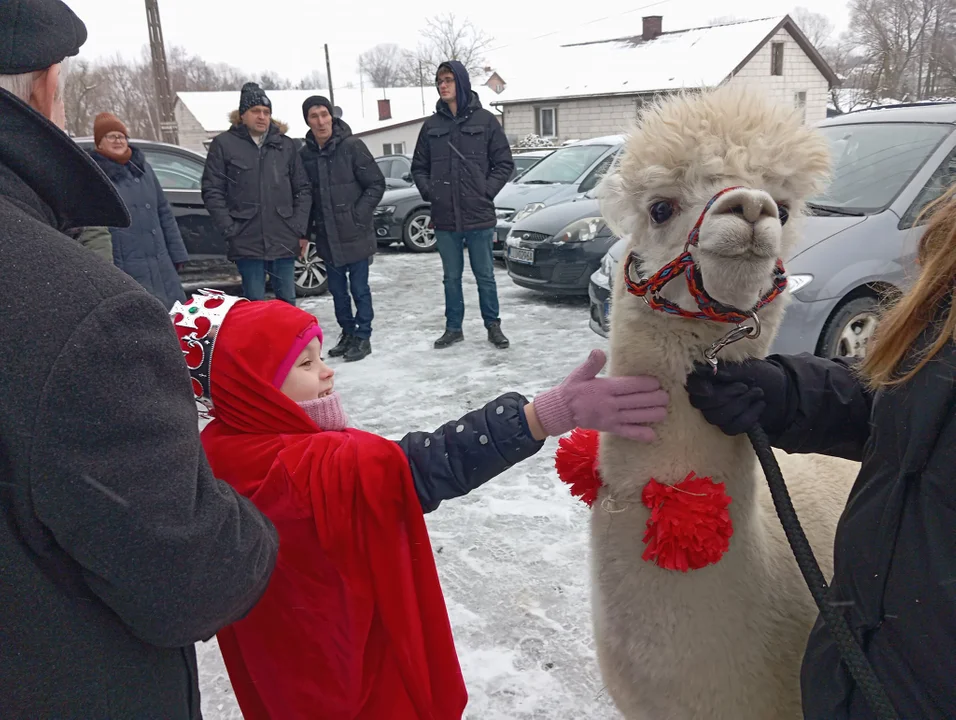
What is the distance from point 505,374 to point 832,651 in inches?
163

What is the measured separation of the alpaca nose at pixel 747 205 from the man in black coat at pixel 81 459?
3.06ft

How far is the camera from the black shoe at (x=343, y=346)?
19.8ft

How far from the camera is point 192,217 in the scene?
7.14m

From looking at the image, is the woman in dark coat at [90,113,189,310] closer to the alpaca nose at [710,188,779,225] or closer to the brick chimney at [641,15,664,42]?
the alpaca nose at [710,188,779,225]

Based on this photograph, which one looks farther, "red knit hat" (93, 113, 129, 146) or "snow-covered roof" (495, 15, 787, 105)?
"snow-covered roof" (495, 15, 787, 105)

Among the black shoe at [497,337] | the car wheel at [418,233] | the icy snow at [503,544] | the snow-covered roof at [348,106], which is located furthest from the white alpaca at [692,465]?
the snow-covered roof at [348,106]

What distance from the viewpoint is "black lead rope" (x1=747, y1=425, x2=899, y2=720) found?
3.51ft

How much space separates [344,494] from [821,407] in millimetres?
1022

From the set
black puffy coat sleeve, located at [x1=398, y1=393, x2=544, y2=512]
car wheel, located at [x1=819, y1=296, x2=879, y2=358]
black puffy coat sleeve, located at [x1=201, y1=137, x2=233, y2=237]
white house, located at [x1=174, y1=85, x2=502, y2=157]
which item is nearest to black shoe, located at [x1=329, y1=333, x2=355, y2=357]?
black puffy coat sleeve, located at [x1=201, y1=137, x2=233, y2=237]

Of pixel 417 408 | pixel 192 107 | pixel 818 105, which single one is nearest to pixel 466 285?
pixel 417 408

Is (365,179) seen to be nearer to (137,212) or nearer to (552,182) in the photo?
(137,212)

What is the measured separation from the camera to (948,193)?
46.6 inches

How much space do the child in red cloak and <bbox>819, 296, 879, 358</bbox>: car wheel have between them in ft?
11.1

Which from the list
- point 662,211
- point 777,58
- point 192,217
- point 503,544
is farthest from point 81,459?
point 777,58
